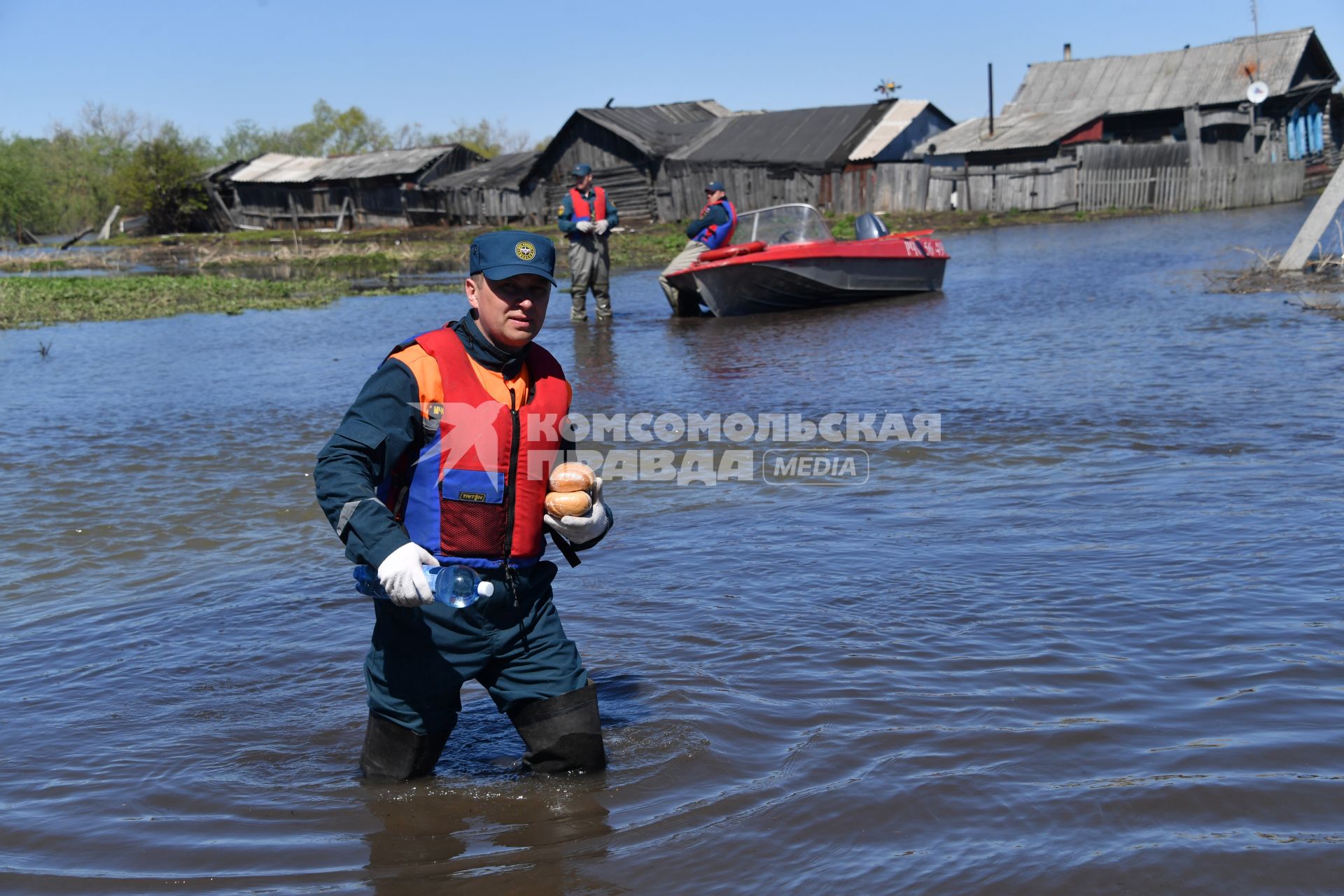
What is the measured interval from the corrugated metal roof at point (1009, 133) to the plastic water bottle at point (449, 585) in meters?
42.1

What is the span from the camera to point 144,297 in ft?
79.6

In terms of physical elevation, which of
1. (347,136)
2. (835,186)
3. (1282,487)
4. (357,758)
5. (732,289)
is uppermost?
(347,136)

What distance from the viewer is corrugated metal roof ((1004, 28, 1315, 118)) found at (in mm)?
44656

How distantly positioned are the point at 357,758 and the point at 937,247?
51.0 feet

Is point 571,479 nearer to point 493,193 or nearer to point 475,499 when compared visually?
point 475,499

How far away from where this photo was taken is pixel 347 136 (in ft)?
341

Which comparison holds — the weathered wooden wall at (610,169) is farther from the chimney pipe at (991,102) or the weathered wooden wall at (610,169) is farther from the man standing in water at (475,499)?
the man standing in water at (475,499)

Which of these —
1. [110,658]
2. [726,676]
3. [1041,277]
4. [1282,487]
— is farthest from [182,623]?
[1041,277]

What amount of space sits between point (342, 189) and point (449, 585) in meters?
56.5

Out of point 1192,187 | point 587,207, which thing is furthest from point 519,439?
point 1192,187

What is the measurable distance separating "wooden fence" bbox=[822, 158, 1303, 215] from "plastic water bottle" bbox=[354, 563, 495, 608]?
3867 centimetres

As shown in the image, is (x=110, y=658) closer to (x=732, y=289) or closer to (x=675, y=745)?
(x=675, y=745)

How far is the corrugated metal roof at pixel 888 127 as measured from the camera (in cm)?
4128

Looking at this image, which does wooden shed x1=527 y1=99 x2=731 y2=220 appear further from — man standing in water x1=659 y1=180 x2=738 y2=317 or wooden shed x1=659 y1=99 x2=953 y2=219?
man standing in water x1=659 y1=180 x2=738 y2=317
